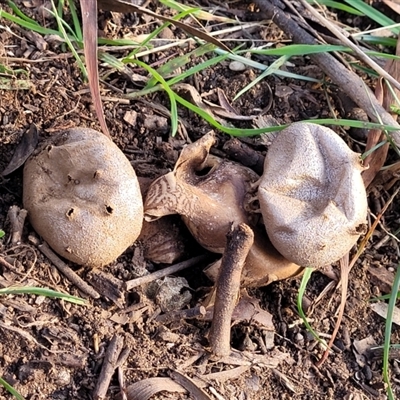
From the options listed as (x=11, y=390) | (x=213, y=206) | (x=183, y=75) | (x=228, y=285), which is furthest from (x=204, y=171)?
(x=11, y=390)

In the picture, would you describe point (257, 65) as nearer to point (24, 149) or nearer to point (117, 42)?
point (117, 42)

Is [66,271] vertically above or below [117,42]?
below

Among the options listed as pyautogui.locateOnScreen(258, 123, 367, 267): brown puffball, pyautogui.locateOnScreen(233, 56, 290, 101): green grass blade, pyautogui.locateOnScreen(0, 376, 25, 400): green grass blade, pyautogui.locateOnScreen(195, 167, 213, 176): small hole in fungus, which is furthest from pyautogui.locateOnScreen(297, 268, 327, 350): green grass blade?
pyautogui.locateOnScreen(0, 376, 25, 400): green grass blade

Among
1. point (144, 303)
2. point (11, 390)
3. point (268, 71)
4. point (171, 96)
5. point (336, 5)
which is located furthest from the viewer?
point (336, 5)

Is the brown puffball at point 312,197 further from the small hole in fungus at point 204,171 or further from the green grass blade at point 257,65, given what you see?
the green grass blade at point 257,65

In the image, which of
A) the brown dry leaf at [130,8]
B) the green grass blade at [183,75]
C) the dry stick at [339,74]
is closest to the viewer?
the brown dry leaf at [130,8]

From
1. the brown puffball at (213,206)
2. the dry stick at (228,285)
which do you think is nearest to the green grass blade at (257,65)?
the brown puffball at (213,206)

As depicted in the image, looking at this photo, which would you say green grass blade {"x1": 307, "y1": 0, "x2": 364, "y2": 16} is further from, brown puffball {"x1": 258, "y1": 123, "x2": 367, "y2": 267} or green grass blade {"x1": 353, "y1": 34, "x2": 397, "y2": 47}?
brown puffball {"x1": 258, "y1": 123, "x2": 367, "y2": 267}
